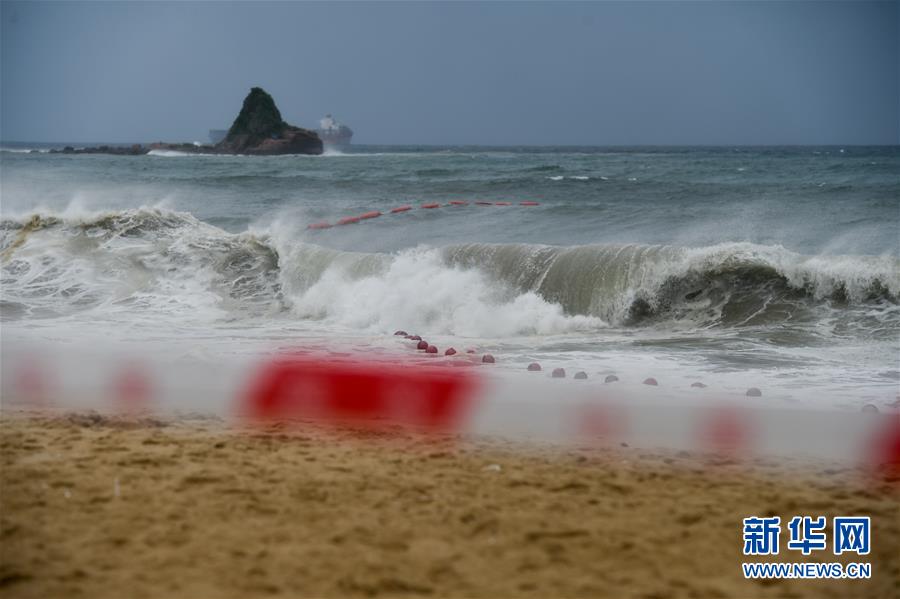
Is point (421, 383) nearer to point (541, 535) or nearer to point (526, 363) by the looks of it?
point (526, 363)

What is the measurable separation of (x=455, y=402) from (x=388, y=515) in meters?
2.64

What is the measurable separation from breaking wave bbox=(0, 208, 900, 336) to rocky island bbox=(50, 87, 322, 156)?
5936cm

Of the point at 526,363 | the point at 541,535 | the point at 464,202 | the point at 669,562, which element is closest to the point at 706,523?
the point at 669,562

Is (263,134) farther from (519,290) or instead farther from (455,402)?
(455,402)

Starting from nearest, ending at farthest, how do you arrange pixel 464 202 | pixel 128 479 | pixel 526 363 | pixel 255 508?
1. pixel 255 508
2. pixel 128 479
3. pixel 526 363
4. pixel 464 202

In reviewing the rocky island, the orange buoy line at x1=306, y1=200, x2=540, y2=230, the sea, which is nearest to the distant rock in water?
the rocky island

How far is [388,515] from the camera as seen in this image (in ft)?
13.4

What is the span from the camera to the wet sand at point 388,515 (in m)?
3.44

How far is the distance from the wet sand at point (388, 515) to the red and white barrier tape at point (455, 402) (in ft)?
1.62

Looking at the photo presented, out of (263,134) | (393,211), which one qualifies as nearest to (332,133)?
(263,134)

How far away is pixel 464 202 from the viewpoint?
2319cm

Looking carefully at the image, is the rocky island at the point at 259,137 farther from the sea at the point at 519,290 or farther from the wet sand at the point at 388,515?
the wet sand at the point at 388,515

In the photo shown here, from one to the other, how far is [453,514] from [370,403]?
2645 millimetres

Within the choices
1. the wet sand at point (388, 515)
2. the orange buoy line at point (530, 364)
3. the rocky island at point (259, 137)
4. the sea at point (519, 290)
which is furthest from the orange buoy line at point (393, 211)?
the rocky island at point (259, 137)
